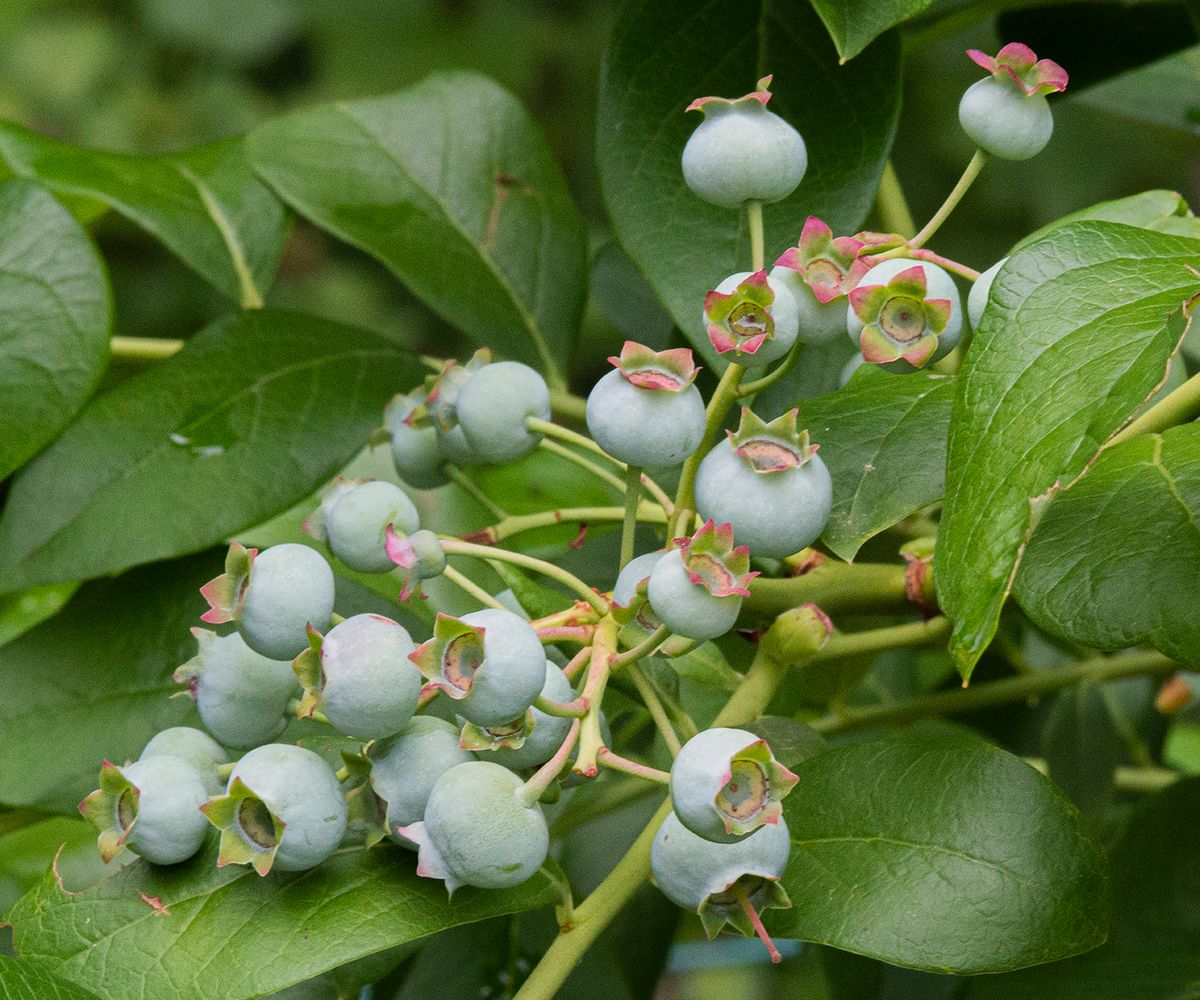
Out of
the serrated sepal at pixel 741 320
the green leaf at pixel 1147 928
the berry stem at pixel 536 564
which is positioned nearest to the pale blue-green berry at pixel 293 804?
the berry stem at pixel 536 564

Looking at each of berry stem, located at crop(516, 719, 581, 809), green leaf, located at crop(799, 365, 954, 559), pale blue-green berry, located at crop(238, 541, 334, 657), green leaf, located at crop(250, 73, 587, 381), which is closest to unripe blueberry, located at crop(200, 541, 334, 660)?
pale blue-green berry, located at crop(238, 541, 334, 657)

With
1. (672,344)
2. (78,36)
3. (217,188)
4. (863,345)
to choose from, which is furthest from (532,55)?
(863,345)

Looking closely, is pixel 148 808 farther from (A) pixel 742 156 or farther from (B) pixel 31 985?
(A) pixel 742 156

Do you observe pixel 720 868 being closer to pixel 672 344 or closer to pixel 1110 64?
pixel 672 344

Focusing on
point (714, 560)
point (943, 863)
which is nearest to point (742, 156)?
point (714, 560)

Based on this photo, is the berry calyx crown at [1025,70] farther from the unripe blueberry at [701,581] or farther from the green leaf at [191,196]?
the green leaf at [191,196]

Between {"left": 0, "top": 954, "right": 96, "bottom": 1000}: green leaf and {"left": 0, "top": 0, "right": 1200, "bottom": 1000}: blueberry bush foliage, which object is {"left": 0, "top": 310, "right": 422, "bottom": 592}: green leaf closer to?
{"left": 0, "top": 0, "right": 1200, "bottom": 1000}: blueberry bush foliage
